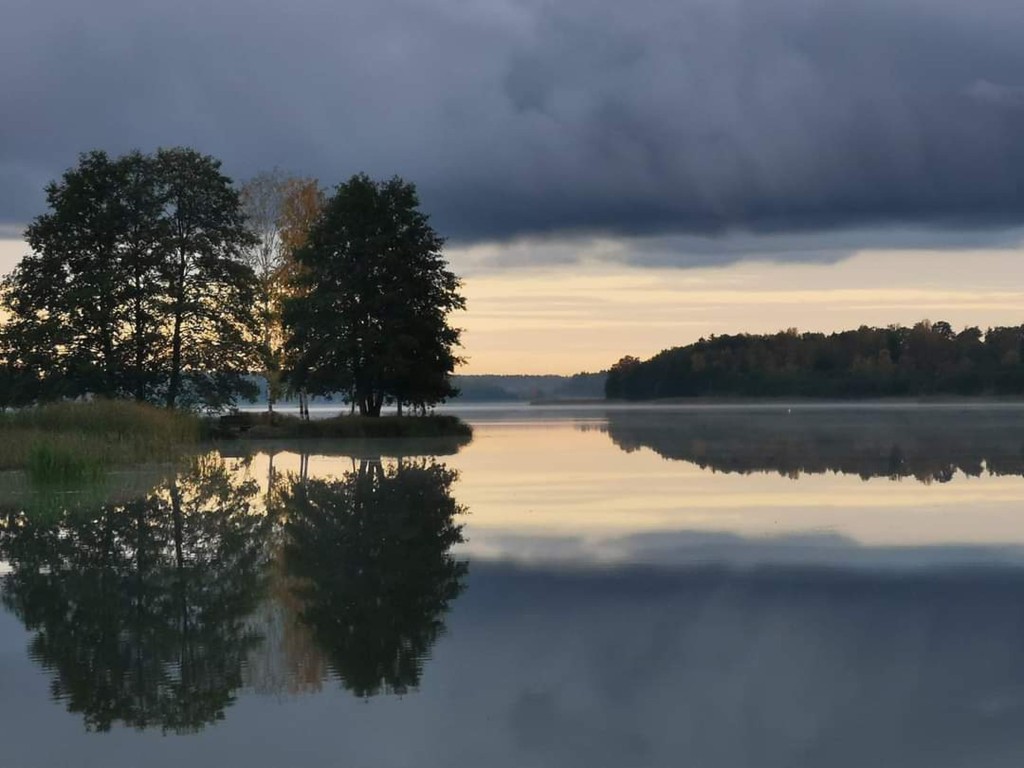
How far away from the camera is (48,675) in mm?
9594

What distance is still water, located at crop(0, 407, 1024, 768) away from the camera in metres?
7.78

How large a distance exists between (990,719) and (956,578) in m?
5.24

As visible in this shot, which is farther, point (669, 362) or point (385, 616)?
point (669, 362)

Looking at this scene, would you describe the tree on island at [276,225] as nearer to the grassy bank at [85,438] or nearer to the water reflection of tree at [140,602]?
the grassy bank at [85,438]

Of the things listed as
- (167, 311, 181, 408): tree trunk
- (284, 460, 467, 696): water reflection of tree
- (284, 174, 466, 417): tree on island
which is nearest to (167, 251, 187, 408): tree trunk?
(167, 311, 181, 408): tree trunk

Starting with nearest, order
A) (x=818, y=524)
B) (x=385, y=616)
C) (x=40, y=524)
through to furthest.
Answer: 1. (x=385, y=616)
2. (x=818, y=524)
3. (x=40, y=524)

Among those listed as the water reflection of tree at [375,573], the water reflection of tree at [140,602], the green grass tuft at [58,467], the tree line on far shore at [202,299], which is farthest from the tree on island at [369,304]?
the water reflection of tree at [140,602]

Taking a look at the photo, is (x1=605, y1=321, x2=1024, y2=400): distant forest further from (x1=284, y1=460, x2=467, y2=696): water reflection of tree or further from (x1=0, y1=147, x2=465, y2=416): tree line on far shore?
(x1=284, y1=460, x2=467, y2=696): water reflection of tree

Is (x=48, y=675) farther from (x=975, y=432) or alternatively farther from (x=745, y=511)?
(x=975, y=432)

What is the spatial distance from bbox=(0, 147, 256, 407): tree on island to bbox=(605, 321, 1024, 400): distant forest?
10071cm

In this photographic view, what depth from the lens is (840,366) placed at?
15212 centimetres

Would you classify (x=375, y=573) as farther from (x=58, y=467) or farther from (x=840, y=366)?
(x=840, y=366)

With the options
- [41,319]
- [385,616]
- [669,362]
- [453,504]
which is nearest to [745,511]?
[453,504]

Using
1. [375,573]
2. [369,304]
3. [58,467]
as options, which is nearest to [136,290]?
[369,304]
